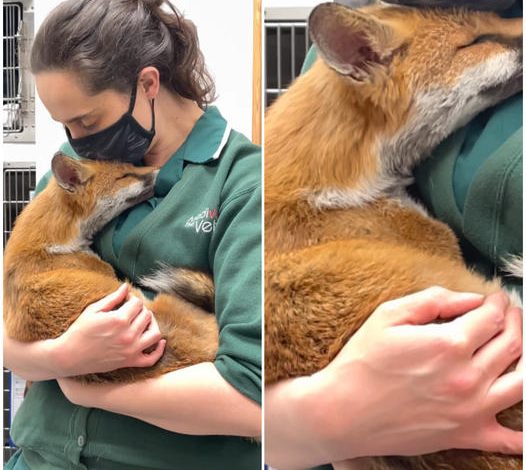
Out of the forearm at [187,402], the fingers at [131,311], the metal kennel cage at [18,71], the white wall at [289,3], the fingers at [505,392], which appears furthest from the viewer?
the metal kennel cage at [18,71]

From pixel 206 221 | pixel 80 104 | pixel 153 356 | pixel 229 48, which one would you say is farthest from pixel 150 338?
pixel 229 48

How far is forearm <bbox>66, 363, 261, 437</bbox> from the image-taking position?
153 cm

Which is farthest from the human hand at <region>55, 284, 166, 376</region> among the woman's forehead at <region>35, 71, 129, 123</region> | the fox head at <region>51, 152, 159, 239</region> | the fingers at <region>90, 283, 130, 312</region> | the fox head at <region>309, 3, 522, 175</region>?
the fox head at <region>309, 3, 522, 175</region>

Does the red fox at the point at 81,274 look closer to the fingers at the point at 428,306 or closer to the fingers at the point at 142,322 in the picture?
the fingers at the point at 142,322

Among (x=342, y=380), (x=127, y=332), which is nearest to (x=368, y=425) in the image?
(x=342, y=380)

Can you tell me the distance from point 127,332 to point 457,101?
0.84m

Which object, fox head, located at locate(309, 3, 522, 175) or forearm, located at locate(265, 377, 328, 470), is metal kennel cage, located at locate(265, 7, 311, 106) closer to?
fox head, located at locate(309, 3, 522, 175)

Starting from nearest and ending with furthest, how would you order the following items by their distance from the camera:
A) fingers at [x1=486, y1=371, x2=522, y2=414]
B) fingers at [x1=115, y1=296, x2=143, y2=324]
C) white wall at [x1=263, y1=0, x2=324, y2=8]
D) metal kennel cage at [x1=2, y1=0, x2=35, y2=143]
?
1. fingers at [x1=486, y1=371, x2=522, y2=414]
2. white wall at [x1=263, y1=0, x2=324, y2=8]
3. fingers at [x1=115, y1=296, x2=143, y2=324]
4. metal kennel cage at [x1=2, y1=0, x2=35, y2=143]

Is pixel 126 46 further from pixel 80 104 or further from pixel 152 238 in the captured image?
pixel 152 238

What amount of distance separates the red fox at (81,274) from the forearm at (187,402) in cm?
3

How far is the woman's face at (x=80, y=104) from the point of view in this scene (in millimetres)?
1641

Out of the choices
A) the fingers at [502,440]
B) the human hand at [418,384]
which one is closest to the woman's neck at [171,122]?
the human hand at [418,384]

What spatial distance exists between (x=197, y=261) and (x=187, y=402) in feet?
0.96

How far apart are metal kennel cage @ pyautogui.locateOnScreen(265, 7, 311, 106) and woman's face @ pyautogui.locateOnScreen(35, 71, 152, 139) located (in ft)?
1.03
